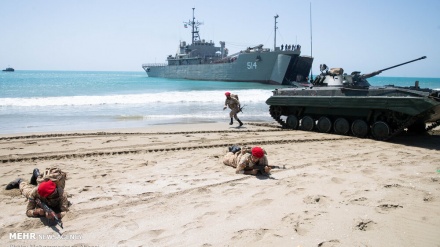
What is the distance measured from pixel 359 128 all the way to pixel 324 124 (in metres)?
1.19

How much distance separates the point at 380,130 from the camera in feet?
32.6

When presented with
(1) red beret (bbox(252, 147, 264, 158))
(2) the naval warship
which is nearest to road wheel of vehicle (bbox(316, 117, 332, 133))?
(1) red beret (bbox(252, 147, 264, 158))

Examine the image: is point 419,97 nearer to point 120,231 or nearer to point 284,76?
point 120,231

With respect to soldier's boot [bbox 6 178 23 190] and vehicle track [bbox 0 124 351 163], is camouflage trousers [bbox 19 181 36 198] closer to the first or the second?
soldier's boot [bbox 6 178 23 190]

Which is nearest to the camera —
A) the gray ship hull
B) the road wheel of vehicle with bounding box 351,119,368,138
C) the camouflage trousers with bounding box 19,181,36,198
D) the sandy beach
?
the sandy beach

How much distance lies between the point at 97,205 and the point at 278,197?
2318 millimetres

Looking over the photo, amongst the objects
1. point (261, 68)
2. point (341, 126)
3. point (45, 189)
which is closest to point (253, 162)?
point (45, 189)

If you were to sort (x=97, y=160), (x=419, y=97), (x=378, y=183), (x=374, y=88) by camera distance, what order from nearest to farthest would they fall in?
(x=378, y=183)
(x=97, y=160)
(x=419, y=97)
(x=374, y=88)

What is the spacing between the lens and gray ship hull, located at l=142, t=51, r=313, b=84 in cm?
4138

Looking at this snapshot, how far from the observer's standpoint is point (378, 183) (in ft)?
18.8

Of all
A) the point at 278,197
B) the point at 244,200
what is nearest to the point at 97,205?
the point at 244,200

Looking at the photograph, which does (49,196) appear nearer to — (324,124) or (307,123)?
(324,124)

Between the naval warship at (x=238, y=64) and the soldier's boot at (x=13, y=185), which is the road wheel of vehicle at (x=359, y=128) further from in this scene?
the naval warship at (x=238, y=64)

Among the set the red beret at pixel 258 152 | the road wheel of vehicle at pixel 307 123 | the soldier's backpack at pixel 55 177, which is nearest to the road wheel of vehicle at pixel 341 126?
the road wheel of vehicle at pixel 307 123
